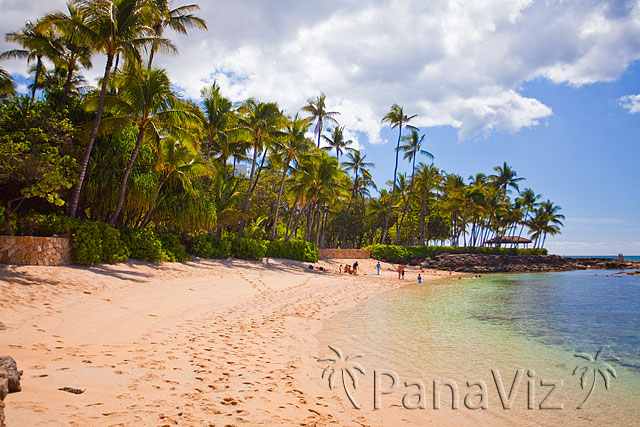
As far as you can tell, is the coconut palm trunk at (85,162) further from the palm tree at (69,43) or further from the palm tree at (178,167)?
the palm tree at (178,167)

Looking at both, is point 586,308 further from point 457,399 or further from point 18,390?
point 18,390

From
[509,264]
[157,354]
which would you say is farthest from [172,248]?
[509,264]

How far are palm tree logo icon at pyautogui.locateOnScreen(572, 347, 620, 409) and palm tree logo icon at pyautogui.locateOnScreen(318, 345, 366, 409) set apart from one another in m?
3.54

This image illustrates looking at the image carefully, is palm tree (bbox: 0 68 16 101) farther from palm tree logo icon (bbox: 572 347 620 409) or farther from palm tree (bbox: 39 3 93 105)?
palm tree logo icon (bbox: 572 347 620 409)

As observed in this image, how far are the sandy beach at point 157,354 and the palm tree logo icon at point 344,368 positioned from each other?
218 mm

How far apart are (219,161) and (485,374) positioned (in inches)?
1058

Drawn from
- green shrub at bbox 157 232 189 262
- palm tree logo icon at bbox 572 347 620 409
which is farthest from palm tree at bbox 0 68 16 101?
palm tree logo icon at bbox 572 347 620 409

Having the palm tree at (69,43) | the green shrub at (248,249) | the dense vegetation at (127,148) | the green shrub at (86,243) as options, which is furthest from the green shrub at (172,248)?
the palm tree at (69,43)

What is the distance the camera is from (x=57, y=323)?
6555mm

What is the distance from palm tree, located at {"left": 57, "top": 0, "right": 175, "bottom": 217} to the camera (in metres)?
13.3

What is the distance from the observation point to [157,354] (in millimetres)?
5383

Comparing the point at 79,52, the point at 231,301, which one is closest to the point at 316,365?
the point at 231,301

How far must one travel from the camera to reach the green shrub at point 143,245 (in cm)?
1548

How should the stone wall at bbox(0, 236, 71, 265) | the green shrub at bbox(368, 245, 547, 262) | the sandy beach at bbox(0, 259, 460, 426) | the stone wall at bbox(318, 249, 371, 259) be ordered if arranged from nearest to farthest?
the sandy beach at bbox(0, 259, 460, 426) → the stone wall at bbox(0, 236, 71, 265) → the stone wall at bbox(318, 249, 371, 259) → the green shrub at bbox(368, 245, 547, 262)
